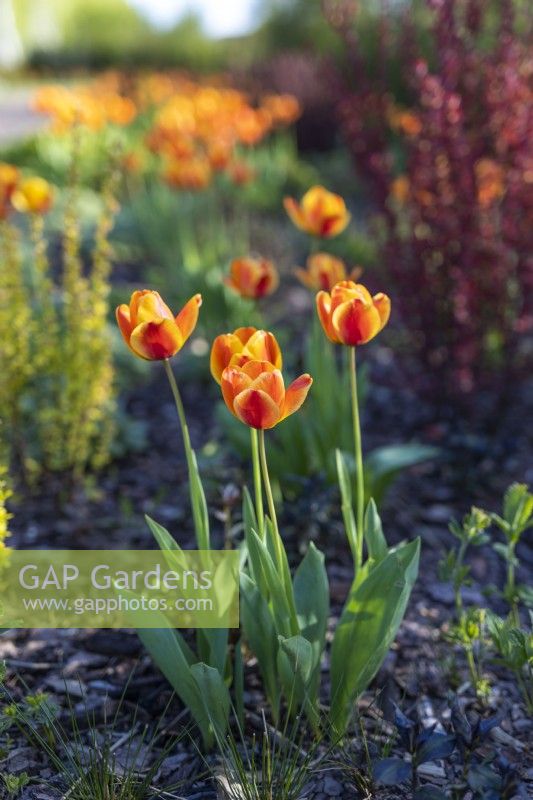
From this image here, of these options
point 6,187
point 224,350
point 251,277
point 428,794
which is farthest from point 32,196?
point 428,794

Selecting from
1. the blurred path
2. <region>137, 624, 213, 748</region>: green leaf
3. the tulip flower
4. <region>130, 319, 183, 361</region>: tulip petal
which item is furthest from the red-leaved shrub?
the blurred path

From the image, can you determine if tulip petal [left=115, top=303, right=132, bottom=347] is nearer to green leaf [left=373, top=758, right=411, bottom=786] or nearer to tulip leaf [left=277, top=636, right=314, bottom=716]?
tulip leaf [left=277, top=636, right=314, bottom=716]

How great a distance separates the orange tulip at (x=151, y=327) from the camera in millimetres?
1401

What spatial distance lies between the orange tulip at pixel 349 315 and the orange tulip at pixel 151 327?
24cm

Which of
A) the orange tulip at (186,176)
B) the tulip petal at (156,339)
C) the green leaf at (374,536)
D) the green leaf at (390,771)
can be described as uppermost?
the orange tulip at (186,176)

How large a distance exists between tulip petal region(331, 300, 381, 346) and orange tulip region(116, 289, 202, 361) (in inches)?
10.2

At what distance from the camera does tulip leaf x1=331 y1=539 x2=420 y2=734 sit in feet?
4.94

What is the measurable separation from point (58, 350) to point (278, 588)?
1.30 m

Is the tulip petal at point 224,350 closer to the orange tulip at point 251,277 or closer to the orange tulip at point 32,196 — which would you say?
the orange tulip at point 251,277

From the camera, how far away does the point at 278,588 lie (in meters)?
1.50

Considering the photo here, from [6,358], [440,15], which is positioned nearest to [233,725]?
[6,358]

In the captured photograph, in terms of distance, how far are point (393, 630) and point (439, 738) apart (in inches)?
9.9

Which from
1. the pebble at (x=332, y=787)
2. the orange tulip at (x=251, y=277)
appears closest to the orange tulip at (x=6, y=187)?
the orange tulip at (x=251, y=277)

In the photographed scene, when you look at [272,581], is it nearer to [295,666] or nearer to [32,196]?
[295,666]
